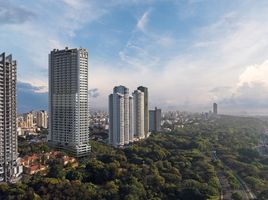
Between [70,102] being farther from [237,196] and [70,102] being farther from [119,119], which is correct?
[237,196]

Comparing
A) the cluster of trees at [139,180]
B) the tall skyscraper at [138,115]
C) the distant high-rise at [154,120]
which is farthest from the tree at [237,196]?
the distant high-rise at [154,120]

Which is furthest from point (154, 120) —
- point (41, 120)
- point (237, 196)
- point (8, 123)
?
point (237, 196)

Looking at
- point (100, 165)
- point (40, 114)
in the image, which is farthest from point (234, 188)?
point (40, 114)

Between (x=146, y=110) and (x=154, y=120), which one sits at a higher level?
(x=146, y=110)

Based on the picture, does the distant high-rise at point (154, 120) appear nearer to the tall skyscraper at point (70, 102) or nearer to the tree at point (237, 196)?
the tall skyscraper at point (70, 102)

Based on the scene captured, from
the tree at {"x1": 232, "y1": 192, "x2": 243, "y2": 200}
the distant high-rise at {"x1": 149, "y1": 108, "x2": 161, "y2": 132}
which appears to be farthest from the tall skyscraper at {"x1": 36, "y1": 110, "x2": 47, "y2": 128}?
the tree at {"x1": 232, "y1": 192, "x2": 243, "y2": 200}

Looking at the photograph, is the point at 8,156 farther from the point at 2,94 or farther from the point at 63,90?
the point at 63,90
